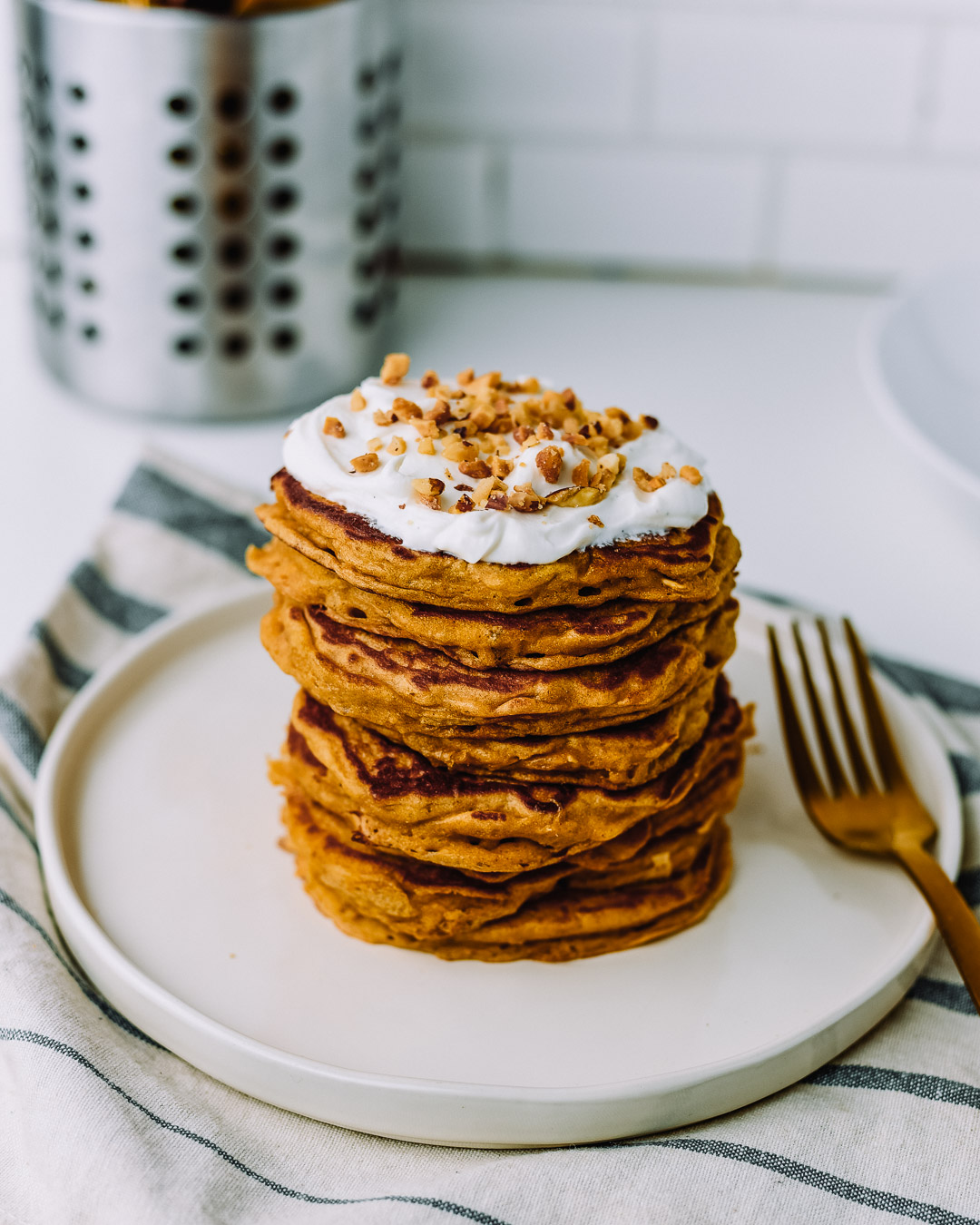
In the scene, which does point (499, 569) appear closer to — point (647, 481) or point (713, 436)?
point (647, 481)

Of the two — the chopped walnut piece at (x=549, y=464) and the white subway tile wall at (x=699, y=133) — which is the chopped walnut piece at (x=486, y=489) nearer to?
the chopped walnut piece at (x=549, y=464)

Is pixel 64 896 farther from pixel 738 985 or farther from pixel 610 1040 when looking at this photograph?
pixel 738 985

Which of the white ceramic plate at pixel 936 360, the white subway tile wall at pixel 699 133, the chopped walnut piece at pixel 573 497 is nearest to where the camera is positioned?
the chopped walnut piece at pixel 573 497

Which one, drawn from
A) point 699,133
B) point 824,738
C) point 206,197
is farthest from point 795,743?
point 699,133

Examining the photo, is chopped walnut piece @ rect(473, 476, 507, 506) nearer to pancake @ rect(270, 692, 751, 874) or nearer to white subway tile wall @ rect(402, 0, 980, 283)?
pancake @ rect(270, 692, 751, 874)

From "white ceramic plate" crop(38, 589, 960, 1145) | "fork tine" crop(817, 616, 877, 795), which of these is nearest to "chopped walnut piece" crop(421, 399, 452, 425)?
"white ceramic plate" crop(38, 589, 960, 1145)

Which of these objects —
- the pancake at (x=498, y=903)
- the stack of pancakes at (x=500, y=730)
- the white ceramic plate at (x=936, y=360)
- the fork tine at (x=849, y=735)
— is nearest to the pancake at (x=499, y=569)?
the stack of pancakes at (x=500, y=730)

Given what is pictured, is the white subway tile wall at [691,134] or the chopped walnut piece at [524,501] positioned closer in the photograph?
the chopped walnut piece at [524,501]
